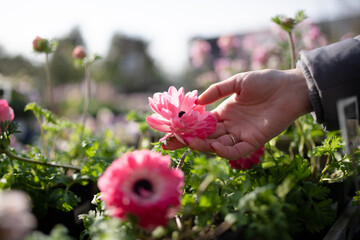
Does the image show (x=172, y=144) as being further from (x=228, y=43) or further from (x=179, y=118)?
(x=228, y=43)

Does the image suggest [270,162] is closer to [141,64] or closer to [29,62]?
[29,62]

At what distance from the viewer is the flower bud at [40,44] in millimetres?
1510

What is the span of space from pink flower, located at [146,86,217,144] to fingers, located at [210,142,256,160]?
0.26ft

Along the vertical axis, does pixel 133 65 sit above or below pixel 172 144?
below

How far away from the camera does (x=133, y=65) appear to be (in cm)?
2678

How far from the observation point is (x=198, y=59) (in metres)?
5.27

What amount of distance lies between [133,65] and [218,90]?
87.4 feet

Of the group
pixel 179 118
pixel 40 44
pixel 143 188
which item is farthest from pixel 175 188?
pixel 40 44

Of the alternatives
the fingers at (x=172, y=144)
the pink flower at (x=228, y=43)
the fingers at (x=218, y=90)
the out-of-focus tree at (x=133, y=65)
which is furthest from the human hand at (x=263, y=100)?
the out-of-focus tree at (x=133, y=65)

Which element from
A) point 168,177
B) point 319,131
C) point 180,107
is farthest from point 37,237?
point 319,131

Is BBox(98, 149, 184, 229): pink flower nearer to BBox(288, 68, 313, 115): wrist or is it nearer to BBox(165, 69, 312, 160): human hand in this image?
BBox(165, 69, 312, 160): human hand

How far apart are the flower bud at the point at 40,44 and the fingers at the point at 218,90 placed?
1007 millimetres

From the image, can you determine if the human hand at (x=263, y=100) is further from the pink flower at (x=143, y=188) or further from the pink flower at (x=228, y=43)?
the pink flower at (x=228, y=43)

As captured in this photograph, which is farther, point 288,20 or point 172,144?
point 288,20
